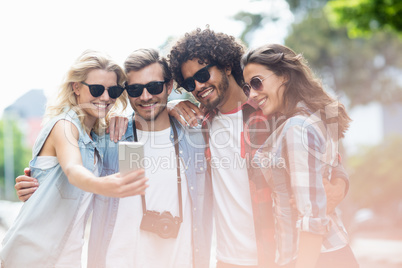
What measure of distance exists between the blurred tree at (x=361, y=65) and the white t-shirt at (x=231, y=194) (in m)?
11.0

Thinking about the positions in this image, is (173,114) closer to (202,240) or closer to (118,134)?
(118,134)

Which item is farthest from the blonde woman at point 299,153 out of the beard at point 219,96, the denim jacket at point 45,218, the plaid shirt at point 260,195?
the denim jacket at point 45,218

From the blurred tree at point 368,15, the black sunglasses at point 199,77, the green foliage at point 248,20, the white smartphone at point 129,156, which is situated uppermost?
the green foliage at point 248,20

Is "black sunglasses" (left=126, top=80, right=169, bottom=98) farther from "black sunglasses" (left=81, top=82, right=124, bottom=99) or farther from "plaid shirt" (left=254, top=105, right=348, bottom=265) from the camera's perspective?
"plaid shirt" (left=254, top=105, right=348, bottom=265)

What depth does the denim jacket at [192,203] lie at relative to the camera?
3.03 metres

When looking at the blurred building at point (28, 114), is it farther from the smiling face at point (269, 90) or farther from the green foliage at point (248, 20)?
the smiling face at point (269, 90)

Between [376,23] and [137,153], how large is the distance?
586cm

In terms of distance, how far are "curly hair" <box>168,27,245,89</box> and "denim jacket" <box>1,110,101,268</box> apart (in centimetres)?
107

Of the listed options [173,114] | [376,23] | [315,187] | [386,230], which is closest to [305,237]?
[315,187]

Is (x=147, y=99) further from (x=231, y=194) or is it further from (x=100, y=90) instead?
(x=231, y=194)

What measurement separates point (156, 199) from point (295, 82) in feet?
4.64

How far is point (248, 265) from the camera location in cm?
299

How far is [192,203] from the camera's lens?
3.18 meters

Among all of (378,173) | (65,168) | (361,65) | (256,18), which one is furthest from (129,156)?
(378,173)
